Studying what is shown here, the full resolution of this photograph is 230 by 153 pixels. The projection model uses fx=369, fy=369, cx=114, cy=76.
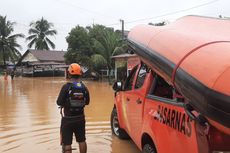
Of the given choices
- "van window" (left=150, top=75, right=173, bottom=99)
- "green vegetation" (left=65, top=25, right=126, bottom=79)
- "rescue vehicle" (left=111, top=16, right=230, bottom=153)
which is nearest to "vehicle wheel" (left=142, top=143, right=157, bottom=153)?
"rescue vehicle" (left=111, top=16, right=230, bottom=153)

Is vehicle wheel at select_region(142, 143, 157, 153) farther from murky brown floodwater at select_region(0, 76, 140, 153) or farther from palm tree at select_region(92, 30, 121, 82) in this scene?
palm tree at select_region(92, 30, 121, 82)

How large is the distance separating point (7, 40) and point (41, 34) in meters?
6.59

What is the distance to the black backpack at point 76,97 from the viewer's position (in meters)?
5.69

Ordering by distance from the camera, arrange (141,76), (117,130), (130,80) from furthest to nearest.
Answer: (117,130) → (130,80) → (141,76)

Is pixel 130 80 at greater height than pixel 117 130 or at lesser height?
greater

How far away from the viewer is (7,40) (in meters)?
64.7

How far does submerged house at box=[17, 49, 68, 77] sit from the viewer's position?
60375mm

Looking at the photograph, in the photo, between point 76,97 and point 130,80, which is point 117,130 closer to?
point 130,80

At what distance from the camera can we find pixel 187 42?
3701 mm

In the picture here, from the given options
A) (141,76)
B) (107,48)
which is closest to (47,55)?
(107,48)

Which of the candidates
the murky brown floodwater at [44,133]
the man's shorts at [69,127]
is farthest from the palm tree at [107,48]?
the man's shorts at [69,127]

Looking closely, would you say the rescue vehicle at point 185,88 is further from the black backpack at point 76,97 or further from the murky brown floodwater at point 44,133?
the murky brown floodwater at point 44,133

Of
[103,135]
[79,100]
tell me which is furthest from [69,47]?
[79,100]

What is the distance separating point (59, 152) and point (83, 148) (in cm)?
135
